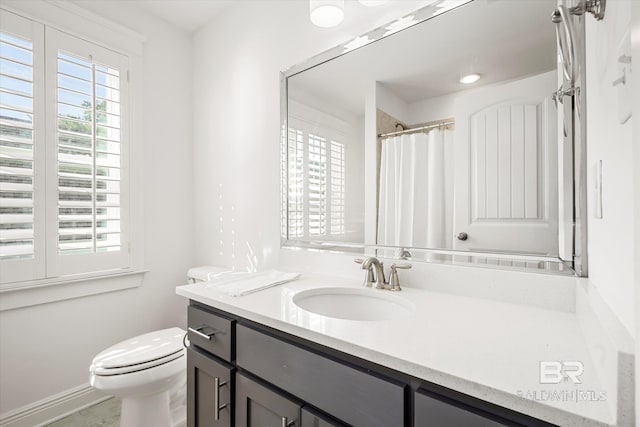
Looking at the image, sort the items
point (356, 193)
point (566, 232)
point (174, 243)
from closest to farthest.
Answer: point (566, 232)
point (356, 193)
point (174, 243)

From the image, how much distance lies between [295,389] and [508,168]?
0.93m

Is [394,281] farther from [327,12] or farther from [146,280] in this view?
[146,280]

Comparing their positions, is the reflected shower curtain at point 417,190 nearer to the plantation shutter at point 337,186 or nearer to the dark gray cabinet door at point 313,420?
the plantation shutter at point 337,186

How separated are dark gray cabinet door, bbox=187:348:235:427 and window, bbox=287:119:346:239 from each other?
72 cm

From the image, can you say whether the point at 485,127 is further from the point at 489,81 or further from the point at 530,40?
the point at 530,40

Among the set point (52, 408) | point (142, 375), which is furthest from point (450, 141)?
point (52, 408)

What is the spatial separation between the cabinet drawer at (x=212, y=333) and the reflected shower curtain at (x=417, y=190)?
2.29 ft

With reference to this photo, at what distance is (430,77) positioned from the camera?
3.75ft

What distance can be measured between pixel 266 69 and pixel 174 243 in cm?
138

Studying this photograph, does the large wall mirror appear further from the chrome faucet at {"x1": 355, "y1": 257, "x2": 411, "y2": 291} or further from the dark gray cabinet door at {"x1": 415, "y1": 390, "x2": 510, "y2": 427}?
the dark gray cabinet door at {"x1": 415, "y1": 390, "x2": 510, "y2": 427}

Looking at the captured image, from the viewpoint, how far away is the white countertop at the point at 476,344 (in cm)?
48

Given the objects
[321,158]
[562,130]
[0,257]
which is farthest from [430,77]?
[0,257]

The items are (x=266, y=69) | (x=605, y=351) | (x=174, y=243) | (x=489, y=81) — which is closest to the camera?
(x=605, y=351)

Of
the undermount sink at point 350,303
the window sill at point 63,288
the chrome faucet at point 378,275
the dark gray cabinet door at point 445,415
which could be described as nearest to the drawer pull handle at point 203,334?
the undermount sink at point 350,303
